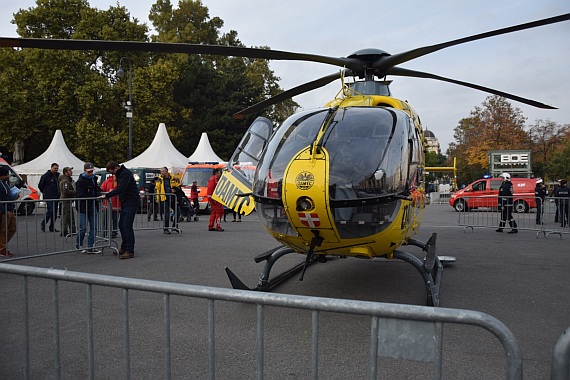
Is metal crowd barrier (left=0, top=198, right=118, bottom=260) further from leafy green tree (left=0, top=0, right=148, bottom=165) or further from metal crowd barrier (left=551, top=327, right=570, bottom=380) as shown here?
leafy green tree (left=0, top=0, right=148, bottom=165)

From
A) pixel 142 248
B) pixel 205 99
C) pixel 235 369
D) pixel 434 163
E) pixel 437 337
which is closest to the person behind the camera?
pixel 437 337

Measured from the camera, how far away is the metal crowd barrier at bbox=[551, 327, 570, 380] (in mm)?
1606

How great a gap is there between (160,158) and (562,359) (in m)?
23.3

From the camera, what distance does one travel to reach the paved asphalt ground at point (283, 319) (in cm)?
370

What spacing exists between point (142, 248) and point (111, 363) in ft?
21.8

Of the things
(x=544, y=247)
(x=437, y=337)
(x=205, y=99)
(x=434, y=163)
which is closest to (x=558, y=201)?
(x=544, y=247)

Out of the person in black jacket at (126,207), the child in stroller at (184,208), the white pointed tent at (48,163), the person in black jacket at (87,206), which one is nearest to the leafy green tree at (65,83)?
the white pointed tent at (48,163)

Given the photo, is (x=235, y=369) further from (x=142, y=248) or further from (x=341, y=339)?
(x=142, y=248)

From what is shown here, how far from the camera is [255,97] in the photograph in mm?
42000

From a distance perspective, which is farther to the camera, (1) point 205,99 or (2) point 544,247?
(1) point 205,99

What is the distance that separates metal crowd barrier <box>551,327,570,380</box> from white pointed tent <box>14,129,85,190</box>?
25.1 metres

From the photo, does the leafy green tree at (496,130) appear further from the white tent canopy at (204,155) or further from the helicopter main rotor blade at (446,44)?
the helicopter main rotor blade at (446,44)

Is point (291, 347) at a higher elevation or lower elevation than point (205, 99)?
lower

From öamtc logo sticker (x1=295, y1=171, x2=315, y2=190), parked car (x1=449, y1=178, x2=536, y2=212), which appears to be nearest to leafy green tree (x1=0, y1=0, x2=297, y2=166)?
parked car (x1=449, y1=178, x2=536, y2=212)
